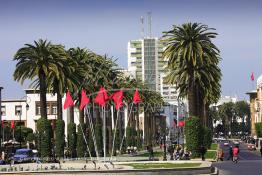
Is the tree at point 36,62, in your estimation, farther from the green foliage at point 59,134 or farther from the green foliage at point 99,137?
the green foliage at point 99,137

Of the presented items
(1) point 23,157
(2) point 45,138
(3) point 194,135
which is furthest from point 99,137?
(3) point 194,135

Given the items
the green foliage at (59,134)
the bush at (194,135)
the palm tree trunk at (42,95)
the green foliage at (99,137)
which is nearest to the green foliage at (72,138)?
the green foliage at (59,134)

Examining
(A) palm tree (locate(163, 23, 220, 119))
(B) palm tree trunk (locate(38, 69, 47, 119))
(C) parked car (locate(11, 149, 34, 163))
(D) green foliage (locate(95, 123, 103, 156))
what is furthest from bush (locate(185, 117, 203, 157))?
(C) parked car (locate(11, 149, 34, 163))

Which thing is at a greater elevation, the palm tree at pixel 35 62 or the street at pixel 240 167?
the palm tree at pixel 35 62

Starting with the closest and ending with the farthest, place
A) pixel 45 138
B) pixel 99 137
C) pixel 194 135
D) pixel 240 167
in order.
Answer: pixel 240 167, pixel 45 138, pixel 194 135, pixel 99 137

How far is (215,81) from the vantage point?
86.2 metres

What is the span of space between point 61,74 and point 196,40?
1566 centimetres

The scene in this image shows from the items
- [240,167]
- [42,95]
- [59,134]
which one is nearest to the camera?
[240,167]

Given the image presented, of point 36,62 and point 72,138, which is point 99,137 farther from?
point 36,62

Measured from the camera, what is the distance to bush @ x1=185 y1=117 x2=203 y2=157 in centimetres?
7025

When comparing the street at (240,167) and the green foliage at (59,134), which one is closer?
the street at (240,167)

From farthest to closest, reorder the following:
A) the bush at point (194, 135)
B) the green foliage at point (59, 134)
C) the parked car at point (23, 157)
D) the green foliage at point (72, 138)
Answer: the green foliage at point (72, 138) → the green foliage at point (59, 134) → the bush at point (194, 135) → the parked car at point (23, 157)

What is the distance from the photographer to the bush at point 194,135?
70.2 meters

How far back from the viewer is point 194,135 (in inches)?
2785
